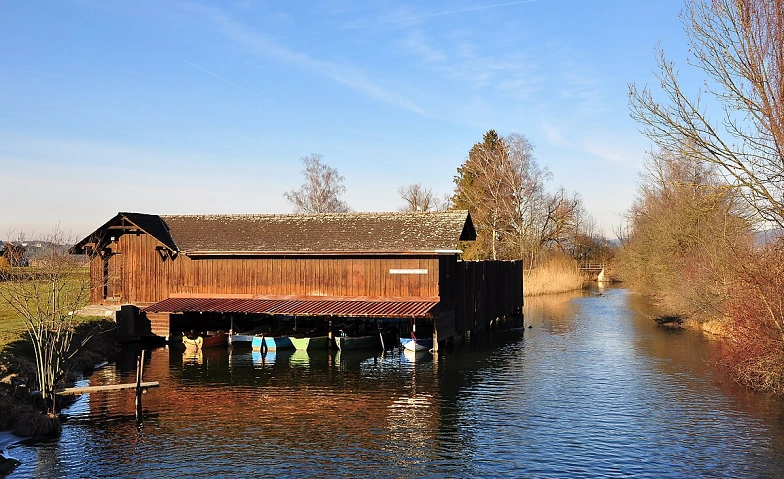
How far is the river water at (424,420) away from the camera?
18484mm

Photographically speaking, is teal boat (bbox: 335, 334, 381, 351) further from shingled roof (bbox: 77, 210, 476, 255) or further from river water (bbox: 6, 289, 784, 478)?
shingled roof (bbox: 77, 210, 476, 255)

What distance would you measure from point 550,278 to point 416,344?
140 ft

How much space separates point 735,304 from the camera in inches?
1104

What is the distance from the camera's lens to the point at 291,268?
1599 inches

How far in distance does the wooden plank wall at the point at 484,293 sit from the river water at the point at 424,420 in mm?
5792

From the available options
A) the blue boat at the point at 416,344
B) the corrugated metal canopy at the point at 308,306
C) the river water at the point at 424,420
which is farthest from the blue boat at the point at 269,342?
the blue boat at the point at 416,344

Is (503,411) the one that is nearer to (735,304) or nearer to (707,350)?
(735,304)

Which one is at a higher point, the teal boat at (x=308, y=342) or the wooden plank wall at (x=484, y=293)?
the wooden plank wall at (x=484, y=293)

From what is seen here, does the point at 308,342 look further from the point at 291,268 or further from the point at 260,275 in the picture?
the point at 260,275

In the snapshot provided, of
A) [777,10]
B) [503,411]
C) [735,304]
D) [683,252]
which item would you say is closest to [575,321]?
[683,252]

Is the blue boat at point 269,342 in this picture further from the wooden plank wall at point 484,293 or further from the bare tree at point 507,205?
the bare tree at point 507,205

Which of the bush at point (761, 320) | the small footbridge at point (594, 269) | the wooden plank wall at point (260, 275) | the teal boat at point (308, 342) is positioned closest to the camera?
the bush at point (761, 320)

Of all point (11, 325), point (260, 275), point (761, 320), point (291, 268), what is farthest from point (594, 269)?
point (11, 325)

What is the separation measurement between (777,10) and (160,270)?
116ft
